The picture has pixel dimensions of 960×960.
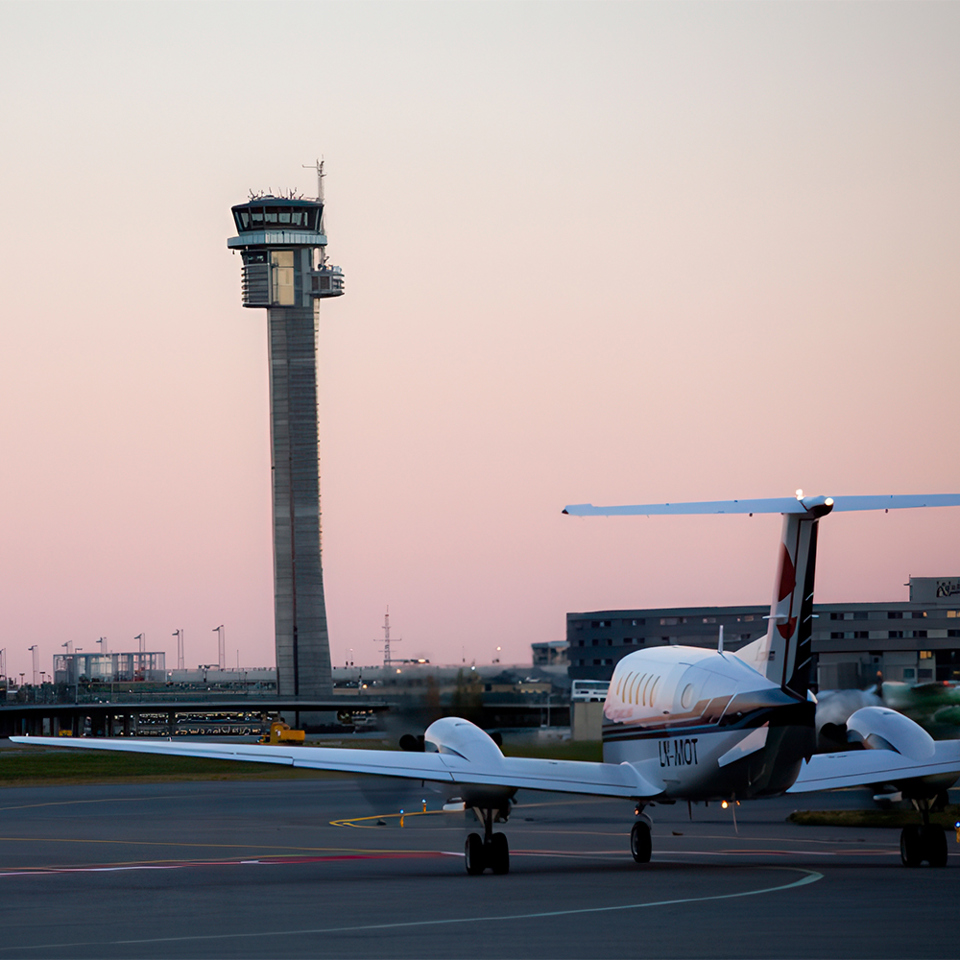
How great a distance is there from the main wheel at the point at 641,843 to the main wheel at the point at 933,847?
4.43 m

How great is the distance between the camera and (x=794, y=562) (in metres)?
22.9

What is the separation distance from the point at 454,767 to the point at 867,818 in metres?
15.3

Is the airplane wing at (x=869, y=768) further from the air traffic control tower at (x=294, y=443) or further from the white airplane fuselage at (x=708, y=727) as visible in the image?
the air traffic control tower at (x=294, y=443)

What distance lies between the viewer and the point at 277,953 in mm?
15508

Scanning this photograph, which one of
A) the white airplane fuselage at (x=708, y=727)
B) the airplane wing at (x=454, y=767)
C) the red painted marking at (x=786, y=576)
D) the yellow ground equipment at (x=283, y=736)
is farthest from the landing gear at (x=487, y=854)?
the yellow ground equipment at (x=283, y=736)

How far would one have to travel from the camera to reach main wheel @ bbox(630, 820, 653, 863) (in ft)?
85.1

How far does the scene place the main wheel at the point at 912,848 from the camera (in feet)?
83.0

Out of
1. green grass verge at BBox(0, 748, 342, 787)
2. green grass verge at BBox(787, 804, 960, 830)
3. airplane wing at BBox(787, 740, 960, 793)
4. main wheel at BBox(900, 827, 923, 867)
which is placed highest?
airplane wing at BBox(787, 740, 960, 793)

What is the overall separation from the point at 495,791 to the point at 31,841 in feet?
48.9

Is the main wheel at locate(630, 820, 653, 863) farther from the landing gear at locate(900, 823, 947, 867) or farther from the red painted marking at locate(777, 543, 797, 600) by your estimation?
the red painted marking at locate(777, 543, 797, 600)

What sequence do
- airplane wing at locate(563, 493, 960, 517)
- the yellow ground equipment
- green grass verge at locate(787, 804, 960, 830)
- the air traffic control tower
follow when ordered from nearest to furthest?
airplane wing at locate(563, 493, 960, 517) → green grass verge at locate(787, 804, 960, 830) → the yellow ground equipment → the air traffic control tower

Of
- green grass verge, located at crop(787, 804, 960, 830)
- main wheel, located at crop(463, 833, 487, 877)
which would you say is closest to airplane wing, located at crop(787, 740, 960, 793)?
main wheel, located at crop(463, 833, 487, 877)

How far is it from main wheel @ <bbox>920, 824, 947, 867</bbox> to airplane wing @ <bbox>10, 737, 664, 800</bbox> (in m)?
4.42

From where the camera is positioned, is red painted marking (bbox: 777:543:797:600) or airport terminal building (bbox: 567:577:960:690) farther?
airport terminal building (bbox: 567:577:960:690)
